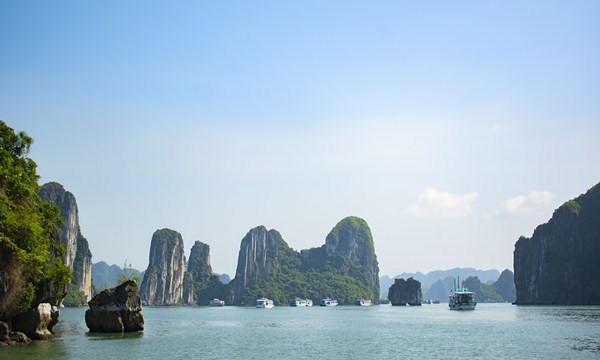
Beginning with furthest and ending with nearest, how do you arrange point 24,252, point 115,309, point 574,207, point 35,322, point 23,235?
point 574,207, point 115,309, point 35,322, point 23,235, point 24,252

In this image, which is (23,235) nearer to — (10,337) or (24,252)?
(24,252)

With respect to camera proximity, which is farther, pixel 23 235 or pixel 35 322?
pixel 35 322

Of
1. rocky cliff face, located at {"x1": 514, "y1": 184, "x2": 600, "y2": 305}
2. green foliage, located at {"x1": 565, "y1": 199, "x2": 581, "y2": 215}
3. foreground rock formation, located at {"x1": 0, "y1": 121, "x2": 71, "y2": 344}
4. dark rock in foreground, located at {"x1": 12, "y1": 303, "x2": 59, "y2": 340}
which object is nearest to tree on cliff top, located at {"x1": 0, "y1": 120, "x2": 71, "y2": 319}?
foreground rock formation, located at {"x1": 0, "y1": 121, "x2": 71, "y2": 344}

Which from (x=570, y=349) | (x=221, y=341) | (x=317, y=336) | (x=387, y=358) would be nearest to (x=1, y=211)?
(x=221, y=341)

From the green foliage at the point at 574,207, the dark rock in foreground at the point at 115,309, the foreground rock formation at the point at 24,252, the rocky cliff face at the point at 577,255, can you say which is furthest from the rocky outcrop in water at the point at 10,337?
the green foliage at the point at 574,207

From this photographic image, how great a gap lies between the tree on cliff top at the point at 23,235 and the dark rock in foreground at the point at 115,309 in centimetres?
612

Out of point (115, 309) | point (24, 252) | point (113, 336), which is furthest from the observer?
point (115, 309)

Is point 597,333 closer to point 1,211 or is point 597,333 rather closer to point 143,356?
point 143,356

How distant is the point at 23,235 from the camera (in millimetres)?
46188

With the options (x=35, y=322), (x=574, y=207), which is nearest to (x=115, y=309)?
(x=35, y=322)

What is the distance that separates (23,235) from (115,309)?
16178 millimetres

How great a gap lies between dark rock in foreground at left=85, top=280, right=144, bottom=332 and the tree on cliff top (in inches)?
241

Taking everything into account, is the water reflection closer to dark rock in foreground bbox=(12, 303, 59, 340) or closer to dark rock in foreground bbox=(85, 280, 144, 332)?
dark rock in foreground bbox=(85, 280, 144, 332)

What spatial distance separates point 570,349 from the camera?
49.3 meters
